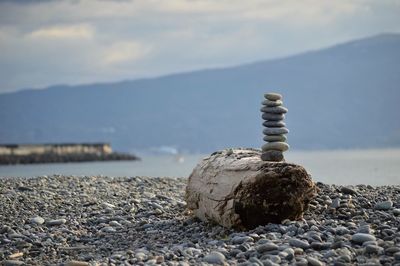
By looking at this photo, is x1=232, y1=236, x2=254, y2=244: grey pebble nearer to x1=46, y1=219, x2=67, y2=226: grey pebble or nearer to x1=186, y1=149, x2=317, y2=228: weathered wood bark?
x1=186, y1=149, x2=317, y2=228: weathered wood bark

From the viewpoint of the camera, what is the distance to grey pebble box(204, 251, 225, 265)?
11203 mm

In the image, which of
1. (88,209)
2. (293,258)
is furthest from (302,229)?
(88,209)

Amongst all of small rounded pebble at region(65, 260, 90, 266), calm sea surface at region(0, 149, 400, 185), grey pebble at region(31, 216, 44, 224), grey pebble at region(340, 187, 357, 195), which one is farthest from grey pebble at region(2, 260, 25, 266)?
calm sea surface at region(0, 149, 400, 185)

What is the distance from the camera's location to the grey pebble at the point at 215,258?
1120 centimetres

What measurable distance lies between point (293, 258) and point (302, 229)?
1.57 metres

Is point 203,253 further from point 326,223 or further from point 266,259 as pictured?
point 326,223

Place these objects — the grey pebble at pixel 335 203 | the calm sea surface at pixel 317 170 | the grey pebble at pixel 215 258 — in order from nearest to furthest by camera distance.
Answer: the grey pebble at pixel 215 258 < the grey pebble at pixel 335 203 < the calm sea surface at pixel 317 170

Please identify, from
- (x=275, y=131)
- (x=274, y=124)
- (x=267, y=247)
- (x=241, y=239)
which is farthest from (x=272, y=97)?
(x=267, y=247)

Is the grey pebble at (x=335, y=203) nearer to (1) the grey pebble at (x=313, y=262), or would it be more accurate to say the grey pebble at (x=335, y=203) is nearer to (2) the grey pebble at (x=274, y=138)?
(2) the grey pebble at (x=274, y=138)

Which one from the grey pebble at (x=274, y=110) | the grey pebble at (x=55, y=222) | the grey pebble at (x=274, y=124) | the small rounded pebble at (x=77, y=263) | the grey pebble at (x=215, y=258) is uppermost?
the grey pebble at (x=274, y=110)

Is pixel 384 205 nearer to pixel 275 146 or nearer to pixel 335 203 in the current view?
pixel 335 203

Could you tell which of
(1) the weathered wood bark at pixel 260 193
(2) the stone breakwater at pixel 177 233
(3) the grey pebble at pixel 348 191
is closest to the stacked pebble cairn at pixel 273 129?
(1) the weathered wood bark at pixel 260 193

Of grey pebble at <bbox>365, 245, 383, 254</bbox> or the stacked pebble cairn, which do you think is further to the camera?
the stacked pebble cairn

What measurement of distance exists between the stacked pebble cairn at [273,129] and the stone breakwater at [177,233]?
103cm
